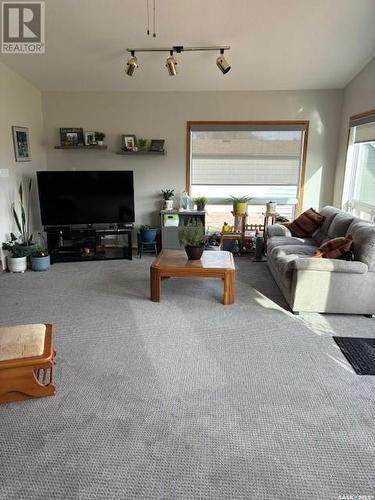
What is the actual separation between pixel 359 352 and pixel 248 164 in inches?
144

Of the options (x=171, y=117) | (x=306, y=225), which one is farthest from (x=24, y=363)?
(x=171, y=117)

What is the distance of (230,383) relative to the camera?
2.37m

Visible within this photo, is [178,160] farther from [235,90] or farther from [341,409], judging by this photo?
[341,409]

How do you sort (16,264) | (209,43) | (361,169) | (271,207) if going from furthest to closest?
1. (271,207)
2. (361,169)
3. (16,264)
4. (209,43)

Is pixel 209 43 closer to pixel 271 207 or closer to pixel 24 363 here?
pixel 271 207

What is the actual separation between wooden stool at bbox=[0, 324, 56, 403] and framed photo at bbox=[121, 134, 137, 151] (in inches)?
148

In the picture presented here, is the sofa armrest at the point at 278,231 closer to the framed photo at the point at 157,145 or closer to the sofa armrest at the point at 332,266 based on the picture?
the sofa armrest at the point at 332,266

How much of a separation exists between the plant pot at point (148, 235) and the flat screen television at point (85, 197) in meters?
0.30

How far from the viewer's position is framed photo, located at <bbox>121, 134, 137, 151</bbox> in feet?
17.9

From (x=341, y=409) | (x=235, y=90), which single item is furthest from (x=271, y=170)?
(x=341, y=409)

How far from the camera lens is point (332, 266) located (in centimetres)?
326

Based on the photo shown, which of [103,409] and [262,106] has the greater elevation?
[262,106]

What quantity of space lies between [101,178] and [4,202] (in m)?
1.31

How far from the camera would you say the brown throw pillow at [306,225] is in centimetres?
486
